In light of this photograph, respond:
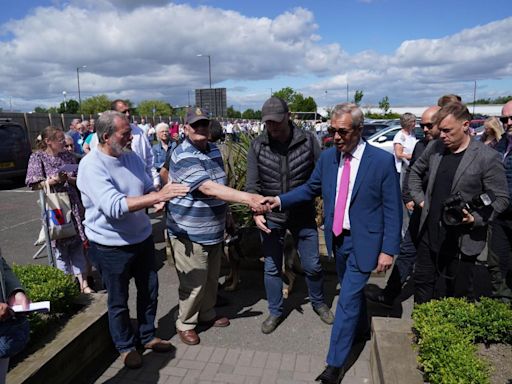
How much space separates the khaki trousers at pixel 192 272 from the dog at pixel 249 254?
0.62 meters

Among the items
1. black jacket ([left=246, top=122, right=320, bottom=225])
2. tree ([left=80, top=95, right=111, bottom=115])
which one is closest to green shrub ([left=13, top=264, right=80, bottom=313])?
black jacket ([left=246, top=122, right=320, bottom=225])

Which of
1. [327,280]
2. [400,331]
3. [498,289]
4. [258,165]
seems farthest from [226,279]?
[498,289]

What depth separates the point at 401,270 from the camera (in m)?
4.10

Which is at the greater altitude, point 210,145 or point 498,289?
point 210,145

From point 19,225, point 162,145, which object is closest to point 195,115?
point 162,145

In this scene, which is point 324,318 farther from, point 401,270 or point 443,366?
point 443,366

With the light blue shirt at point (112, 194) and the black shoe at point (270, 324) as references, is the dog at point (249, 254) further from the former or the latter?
the light blue shirt at point (112, 194)

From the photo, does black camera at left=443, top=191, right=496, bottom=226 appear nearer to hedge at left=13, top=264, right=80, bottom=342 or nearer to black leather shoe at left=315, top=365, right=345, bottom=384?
black leather shoe at left=315, top=365, right=345, bottom=384

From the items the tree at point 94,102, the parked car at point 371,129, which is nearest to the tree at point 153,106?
the tree at point 94,102

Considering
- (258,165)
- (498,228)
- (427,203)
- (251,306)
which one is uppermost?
(258,165)

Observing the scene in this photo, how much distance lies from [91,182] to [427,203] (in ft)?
8.50

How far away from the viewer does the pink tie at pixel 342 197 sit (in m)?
3.06

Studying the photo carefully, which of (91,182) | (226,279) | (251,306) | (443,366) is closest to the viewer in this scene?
(443,366)

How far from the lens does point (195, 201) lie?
3.43m
